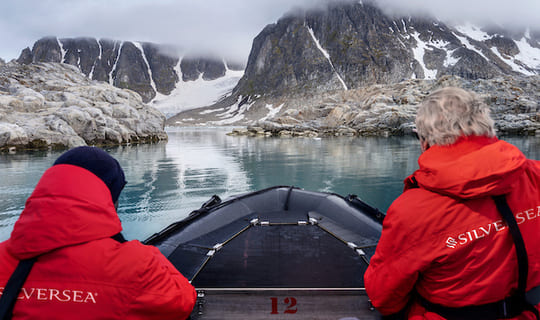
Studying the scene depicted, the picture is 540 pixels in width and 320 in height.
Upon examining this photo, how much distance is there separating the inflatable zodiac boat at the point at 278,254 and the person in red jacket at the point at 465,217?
885mm

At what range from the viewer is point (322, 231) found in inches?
132

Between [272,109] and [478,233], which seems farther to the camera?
[272,109]

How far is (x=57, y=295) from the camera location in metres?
1.11

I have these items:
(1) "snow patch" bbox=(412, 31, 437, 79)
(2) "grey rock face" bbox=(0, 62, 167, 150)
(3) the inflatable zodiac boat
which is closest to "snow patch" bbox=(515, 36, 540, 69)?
→ (1) "snow patch" bbox=(412, 31, 437, 79)

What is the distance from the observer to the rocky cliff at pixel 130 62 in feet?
533

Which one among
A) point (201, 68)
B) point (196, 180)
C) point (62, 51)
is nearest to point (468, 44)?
point (196, 180)

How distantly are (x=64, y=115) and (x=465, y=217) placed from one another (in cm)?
2433

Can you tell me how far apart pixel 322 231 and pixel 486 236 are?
2.24m

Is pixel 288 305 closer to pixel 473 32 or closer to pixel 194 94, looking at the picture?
pixel 473 32

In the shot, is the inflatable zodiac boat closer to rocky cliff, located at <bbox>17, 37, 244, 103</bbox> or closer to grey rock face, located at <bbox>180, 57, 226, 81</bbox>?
rocky cliff, located at <bbox>17, 37, 244, 103</bbox>

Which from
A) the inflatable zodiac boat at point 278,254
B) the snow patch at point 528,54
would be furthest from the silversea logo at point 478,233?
the snow patch at point 528,54

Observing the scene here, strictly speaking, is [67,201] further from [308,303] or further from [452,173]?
[308,303]

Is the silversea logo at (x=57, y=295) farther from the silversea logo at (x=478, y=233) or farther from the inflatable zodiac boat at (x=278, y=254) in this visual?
the silversea logo at (x=478, y=233)

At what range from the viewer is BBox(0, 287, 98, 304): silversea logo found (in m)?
1.06
